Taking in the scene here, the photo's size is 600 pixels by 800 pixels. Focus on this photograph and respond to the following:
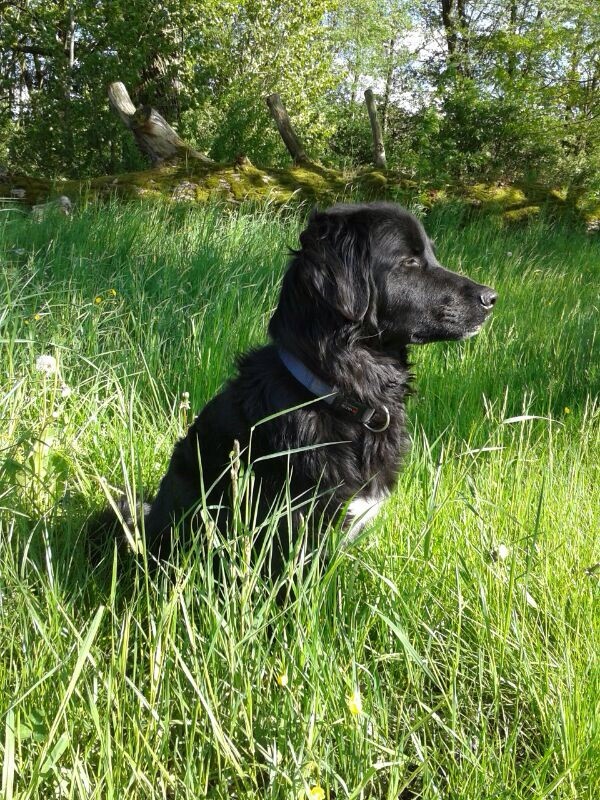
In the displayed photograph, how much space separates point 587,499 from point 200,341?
6.07 feet

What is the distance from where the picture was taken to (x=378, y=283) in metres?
2.08

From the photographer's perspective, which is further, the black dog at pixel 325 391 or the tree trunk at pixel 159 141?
the tree trunk at pixel 159 141

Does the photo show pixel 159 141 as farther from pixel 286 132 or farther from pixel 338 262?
pixel 338 262

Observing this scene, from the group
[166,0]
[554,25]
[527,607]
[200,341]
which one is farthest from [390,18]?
[527,607]

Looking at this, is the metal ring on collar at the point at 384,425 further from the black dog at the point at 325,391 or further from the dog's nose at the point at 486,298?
the dog's nose at the point at 486,298

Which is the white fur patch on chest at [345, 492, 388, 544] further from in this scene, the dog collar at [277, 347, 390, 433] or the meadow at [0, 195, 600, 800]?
the dog collar at [277, 347, 390, 433]

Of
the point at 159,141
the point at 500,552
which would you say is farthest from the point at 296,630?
the point at 159,141

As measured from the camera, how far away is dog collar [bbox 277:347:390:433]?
191cm

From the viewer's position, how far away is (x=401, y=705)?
129 centimetres

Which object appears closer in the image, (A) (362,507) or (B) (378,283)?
(A) (362,507)

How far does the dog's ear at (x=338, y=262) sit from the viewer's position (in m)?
1.92

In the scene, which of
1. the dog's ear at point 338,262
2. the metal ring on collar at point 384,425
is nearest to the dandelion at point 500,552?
the metal ring on collar at point 384,425

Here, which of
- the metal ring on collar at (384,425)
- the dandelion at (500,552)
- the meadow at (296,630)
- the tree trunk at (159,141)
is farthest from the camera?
the tree trunk at (159,141)

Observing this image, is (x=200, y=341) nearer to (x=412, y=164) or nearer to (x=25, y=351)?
(x=25, y=351)
